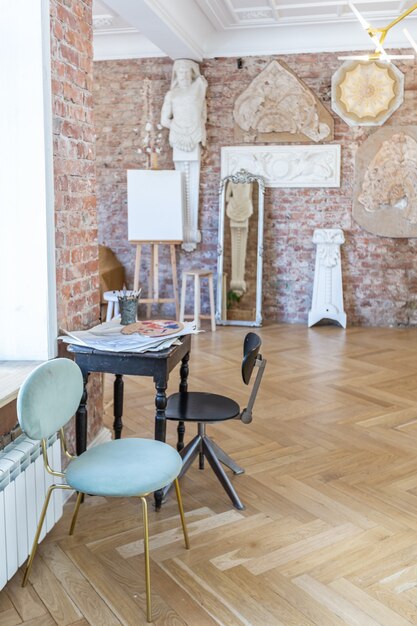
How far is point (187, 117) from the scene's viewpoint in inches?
292

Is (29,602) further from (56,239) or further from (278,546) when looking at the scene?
(56,239)

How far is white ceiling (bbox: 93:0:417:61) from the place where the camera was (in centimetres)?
631

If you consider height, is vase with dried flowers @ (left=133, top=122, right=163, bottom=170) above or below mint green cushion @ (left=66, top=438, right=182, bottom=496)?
above

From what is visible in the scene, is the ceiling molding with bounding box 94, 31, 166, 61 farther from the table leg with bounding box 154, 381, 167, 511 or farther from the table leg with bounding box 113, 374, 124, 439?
the table leg with bounding box 154, 381, 167, 511

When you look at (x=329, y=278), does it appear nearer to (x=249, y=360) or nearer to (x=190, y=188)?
(x=190, y=188)

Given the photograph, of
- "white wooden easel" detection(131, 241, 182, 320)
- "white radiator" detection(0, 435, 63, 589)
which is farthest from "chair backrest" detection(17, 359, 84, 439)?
"white wooden easel" detection(131, 241, 182, 320)

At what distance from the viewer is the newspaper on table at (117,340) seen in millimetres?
2807

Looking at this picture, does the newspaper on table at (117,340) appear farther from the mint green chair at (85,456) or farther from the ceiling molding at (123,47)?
the ceiling molding at (123,47)

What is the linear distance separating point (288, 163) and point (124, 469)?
5.80 meters

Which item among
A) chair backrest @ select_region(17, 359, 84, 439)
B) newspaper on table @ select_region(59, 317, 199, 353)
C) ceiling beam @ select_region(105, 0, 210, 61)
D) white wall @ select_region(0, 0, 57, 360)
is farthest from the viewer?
ceiling beam @ select_region(105, 0, 210, 61)

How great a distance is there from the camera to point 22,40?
270 centimetres

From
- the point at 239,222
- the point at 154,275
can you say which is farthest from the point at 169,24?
the point at 154,275

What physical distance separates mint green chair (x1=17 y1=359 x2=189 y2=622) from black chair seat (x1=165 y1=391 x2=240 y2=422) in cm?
40

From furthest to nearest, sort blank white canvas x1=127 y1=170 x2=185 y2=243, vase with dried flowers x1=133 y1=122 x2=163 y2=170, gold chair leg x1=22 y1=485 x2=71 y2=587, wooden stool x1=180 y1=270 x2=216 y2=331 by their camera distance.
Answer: vase with dried flowers x1=133 y1=122 x2=163 y2=170
blank white canvas x1=127 y1=170 x2=185 y2=243
wooden stool x1=180 y1=270 x2=216 y2=331
gold chair leg x1=22 y1=485 x2=71 y2=587
